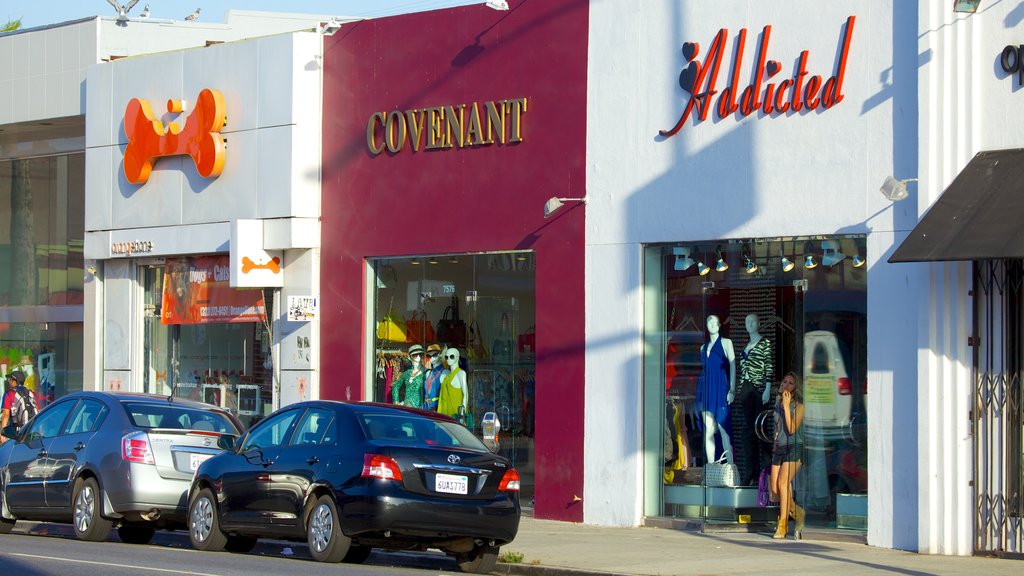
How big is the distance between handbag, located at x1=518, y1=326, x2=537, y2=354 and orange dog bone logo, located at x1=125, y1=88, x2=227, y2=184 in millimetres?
6000

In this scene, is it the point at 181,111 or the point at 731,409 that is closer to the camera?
the point at 731,409

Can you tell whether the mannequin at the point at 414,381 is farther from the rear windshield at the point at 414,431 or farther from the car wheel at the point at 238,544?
the rear windshield at the point at 414,431

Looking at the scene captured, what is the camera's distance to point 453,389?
66.3ft

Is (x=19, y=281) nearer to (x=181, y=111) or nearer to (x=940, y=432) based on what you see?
(x=181, y=111)

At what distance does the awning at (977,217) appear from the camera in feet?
45.0

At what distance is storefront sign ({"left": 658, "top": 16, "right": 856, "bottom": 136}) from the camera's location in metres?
16.1

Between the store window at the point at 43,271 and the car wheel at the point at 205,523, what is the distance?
12186 mm

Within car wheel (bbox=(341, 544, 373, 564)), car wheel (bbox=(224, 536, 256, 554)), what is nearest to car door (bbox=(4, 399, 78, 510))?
car wheel (bbox=(224, 536, 256, 554))

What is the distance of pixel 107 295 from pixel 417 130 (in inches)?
288

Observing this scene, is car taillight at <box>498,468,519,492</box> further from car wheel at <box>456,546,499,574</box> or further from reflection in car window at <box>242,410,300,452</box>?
reflection in car window at <box>242,410,300,452</box>

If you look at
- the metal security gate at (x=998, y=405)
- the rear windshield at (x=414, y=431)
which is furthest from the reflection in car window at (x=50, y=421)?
the metal security gate at (x=998, y=405)

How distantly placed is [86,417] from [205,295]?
718 cm

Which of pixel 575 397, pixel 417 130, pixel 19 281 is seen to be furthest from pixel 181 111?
pixel 575 397

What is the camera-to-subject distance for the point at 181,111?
23.0 metres
